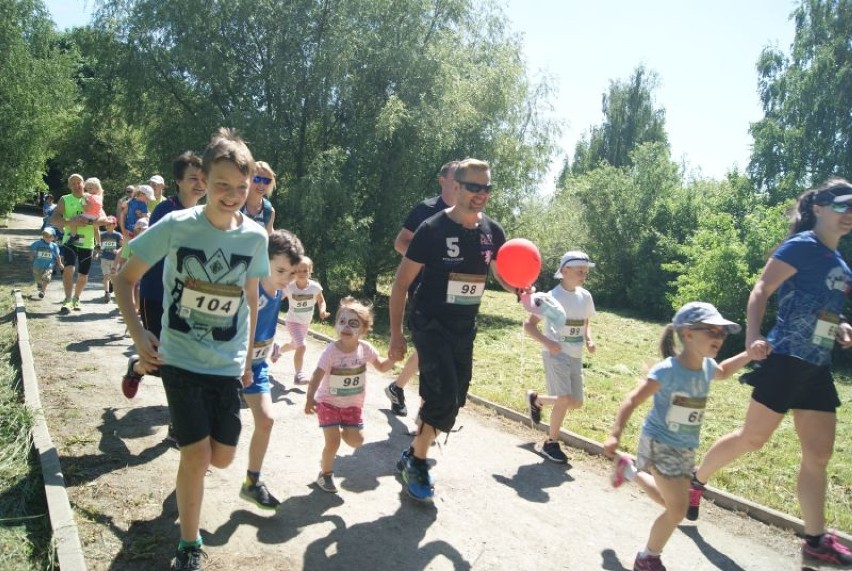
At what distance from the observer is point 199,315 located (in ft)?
11.3

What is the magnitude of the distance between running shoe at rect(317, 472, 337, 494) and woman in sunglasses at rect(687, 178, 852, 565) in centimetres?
297

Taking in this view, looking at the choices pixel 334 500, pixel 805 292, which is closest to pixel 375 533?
pixel 334 500

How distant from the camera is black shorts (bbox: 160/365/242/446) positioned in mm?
3361

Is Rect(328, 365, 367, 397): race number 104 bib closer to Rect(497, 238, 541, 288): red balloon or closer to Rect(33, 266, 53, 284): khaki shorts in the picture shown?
Rect(497, 238, 541, 288): red balloon

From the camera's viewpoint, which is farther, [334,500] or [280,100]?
[280,100]

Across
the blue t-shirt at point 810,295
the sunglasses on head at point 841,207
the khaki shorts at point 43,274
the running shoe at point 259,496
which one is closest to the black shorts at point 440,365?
the running shoe at point 259,496

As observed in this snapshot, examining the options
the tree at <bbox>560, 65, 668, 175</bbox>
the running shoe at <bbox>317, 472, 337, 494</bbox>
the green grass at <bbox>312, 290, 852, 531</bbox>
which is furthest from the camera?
the tree at <bbox>560, 65, 668, 175</bbox>

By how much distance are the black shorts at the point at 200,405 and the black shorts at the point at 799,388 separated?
337 cm

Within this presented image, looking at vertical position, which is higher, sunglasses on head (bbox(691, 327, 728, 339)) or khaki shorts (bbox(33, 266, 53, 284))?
sunglasses on head (bbox(691, 327, 728, 339))

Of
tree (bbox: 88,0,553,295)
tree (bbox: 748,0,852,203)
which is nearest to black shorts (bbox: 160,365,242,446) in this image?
tree (bbox: 88,0,553,295)

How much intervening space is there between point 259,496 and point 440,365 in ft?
4.93

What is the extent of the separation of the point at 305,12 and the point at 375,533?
1564cm

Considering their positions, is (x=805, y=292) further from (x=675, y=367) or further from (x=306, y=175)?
(x=306, y=175)

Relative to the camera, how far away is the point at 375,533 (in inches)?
162
